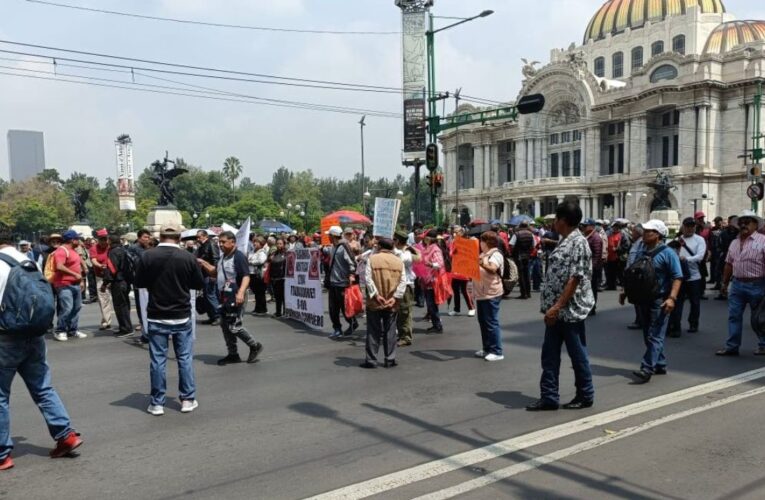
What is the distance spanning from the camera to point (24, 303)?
14.3ft

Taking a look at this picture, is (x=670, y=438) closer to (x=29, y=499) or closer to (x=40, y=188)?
(x=29, y=499)

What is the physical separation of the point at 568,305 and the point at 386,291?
2.71 metres

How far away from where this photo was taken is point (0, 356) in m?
4.37

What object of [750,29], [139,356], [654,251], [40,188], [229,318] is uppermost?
[750,29]

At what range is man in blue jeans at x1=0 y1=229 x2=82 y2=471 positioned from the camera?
4391mm

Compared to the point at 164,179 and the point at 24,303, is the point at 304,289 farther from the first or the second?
the point at 164,179

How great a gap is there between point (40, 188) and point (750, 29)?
10131 centimetres

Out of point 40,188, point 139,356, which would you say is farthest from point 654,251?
point 40,188

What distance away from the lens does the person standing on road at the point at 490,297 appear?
7672mm

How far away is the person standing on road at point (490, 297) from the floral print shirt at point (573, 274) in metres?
2.17

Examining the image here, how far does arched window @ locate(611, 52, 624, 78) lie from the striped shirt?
250 ft

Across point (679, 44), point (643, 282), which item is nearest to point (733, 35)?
point (679, 44)

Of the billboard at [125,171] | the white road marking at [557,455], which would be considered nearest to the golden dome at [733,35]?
the billboard at [125,171]

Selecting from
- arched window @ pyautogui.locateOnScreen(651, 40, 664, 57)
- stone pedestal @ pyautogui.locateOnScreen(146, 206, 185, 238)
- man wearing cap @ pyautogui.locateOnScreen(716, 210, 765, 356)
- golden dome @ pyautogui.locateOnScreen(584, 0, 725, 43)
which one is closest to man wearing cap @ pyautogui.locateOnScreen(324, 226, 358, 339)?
man wearing cap @ pyautogui.locateOnScreen(716, 210, 765, 356)
